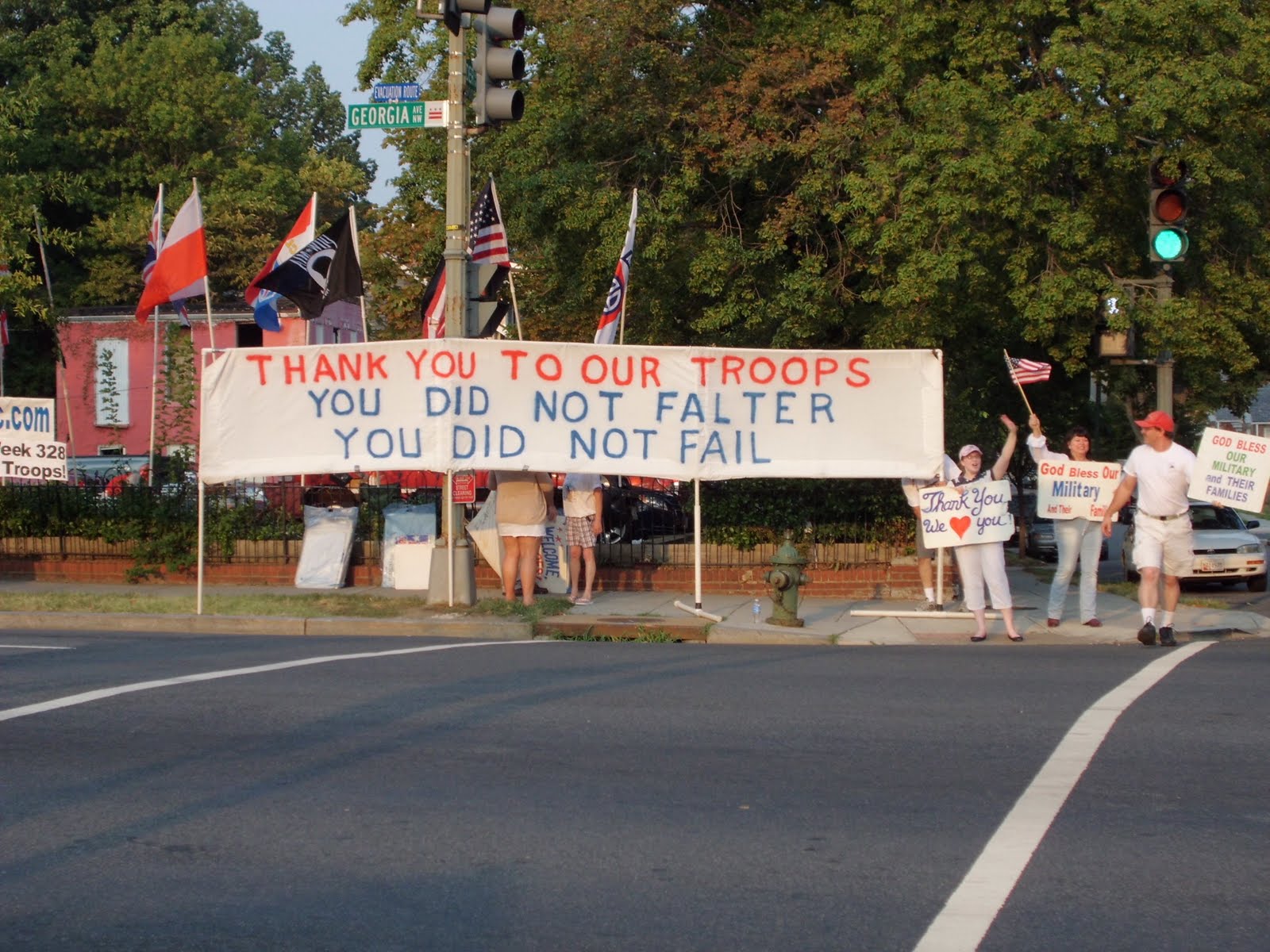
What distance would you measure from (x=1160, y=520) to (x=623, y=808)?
7.58 m

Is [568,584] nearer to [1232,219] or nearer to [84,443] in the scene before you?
[1232,219]

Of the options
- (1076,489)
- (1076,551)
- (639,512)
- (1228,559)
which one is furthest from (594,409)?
(1228,559)

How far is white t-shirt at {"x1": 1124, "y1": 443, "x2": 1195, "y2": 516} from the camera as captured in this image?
40.8 feet

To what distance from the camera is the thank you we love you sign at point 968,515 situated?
1277 cm

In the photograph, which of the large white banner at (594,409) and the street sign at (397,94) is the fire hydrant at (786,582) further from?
the street sign at (397,94)

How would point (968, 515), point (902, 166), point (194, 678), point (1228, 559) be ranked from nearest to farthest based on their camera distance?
point (194, 678)
point (968, 515)
point (902, 166)
point (1228, 559)

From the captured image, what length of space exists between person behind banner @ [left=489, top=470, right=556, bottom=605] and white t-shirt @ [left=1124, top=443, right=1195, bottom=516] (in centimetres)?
573

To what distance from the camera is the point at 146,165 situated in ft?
151

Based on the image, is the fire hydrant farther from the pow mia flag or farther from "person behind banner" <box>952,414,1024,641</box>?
the pow mia flag

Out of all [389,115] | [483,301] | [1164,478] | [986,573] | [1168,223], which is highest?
[389,115]

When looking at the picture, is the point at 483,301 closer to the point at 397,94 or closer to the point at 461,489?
the point at 461,489

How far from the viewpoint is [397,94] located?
47.1ft

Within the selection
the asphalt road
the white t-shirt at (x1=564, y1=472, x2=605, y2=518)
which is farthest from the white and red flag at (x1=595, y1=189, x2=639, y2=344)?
the asphalt road

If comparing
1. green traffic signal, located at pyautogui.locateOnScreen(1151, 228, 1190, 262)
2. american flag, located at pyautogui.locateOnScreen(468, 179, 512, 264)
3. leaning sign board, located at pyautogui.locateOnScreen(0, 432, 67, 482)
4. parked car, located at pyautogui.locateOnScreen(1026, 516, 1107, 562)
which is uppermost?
american flag, located at pyautogui.locateOnScreen(468, 179, 512, 264)
